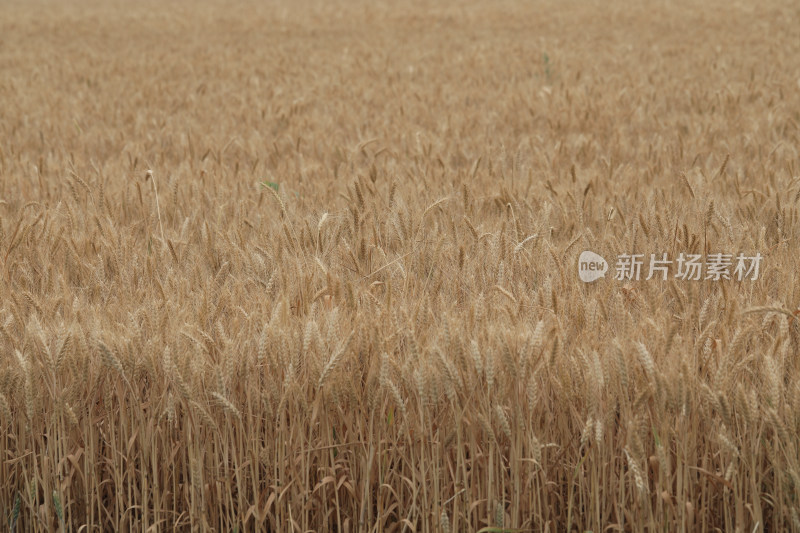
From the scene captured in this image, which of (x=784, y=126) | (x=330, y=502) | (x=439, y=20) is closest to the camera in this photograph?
(x=330, y=502)

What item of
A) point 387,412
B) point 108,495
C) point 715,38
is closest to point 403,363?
point 387,412

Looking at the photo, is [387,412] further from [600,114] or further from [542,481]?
[600,114]

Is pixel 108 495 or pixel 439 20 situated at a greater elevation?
pixel 439 20

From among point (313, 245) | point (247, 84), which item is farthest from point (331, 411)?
point (247, 84)

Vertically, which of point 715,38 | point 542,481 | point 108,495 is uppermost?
point 715,38

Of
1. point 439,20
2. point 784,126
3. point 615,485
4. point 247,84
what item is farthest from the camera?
point 439,20

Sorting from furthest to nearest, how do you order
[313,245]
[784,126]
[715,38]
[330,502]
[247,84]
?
[715,38] < [247,84] < [784,126] < [313,245] < [330,502]

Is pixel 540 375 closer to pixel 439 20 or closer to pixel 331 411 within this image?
pixel 331 411

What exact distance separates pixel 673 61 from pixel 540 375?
21.8 ft

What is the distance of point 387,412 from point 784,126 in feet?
11.3

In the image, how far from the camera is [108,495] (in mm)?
1652

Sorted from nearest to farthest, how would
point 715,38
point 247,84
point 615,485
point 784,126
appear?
1. point 615,485
2. point 784,126
3. point 247,84
4. point 715,38

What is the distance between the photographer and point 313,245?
236 cm

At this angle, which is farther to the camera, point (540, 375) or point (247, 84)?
point (247, 84)
